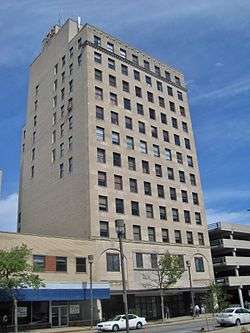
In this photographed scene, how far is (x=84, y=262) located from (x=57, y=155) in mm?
18768

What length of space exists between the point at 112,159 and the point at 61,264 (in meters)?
16.9

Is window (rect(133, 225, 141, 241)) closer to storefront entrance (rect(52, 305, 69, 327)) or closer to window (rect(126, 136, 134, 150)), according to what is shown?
window (rect(126, 136, 134, 150))

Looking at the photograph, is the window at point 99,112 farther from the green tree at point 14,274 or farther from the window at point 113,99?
the green tree at point 14,274

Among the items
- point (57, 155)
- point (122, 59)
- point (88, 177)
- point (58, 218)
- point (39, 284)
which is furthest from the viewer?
point (122, 59)

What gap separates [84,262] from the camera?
2045 inches

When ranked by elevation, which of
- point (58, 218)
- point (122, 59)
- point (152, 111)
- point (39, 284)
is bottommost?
point (39, 284)

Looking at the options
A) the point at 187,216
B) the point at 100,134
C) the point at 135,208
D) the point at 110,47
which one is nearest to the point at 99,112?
the point at 100,134

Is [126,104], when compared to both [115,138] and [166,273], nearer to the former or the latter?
[115,138]

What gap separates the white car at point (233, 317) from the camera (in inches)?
1553

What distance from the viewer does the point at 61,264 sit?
1962 inches

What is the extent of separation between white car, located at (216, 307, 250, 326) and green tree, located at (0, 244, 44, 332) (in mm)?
16451

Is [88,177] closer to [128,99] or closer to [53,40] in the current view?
[128,99]

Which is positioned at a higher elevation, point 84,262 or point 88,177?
point 88,177

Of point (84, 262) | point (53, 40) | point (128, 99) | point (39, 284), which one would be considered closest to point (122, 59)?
point (128, 99)
